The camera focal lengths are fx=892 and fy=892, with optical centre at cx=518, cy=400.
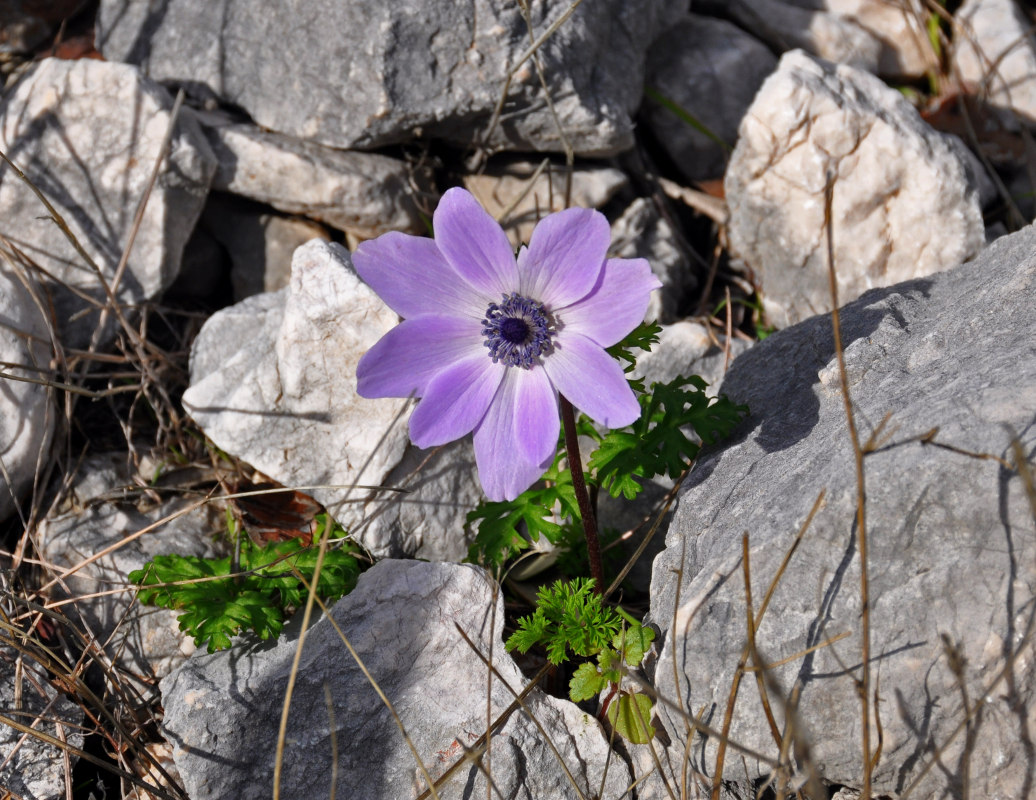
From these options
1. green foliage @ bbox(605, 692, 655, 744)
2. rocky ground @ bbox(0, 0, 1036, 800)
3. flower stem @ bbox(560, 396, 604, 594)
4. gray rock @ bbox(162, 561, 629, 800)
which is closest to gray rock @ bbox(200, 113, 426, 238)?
rocky ground @ bbox(0, 0, 1036, 800)

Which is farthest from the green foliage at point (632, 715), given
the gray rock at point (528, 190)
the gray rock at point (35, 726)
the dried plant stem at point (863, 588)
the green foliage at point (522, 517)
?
the gray rock at point (528, 190)

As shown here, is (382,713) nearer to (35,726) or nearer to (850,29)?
(35,726)

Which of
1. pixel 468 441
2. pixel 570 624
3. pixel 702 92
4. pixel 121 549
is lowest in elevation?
pixel 121 549

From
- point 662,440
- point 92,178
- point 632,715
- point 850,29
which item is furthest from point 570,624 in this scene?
point 850,29

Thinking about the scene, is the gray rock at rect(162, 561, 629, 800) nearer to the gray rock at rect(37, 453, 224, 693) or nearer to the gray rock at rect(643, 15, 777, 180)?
the gray rock at rect(37, 453, 224, 693)

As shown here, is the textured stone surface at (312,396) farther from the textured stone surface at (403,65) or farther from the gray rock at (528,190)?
the gray rock at (528,190)

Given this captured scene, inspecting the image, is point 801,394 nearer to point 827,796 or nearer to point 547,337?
point 547,337

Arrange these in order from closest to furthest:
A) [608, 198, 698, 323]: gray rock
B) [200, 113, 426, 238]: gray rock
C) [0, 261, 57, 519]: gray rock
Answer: [0, 261, 57, 519]: gray rock → [200, 113, 426, 238]: gray rock → [608, 198, 698, 323]: gray rock

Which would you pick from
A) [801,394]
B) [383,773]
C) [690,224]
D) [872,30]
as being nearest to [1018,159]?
[872,30]
